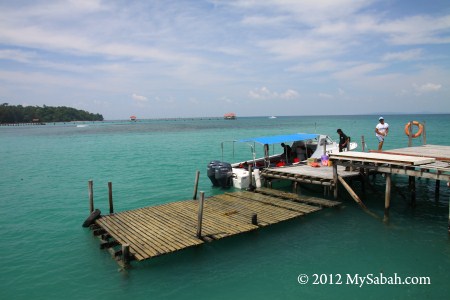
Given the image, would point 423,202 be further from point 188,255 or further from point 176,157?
point 176,157

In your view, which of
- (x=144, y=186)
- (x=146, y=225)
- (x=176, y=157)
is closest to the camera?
(x=146, y=225)

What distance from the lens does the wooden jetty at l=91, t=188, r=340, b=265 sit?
1095 cm

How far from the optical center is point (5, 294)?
966 cm

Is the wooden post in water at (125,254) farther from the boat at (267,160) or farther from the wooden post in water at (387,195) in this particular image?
the wooden post in water at (387,195)

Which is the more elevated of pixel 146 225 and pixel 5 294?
pixel 146 225

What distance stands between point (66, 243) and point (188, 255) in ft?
17.3

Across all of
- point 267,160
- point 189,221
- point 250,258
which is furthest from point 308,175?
point 250,258

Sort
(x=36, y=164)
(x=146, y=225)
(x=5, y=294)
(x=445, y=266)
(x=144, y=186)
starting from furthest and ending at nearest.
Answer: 1. (x=36, y=164)
2. (x=144, y=186)
3. (x=146, y=225)
4. (x=445, y=266)
5. (x=5, y=294)

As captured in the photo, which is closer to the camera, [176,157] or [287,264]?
[287,264]

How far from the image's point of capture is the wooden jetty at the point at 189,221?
10953 millimetres

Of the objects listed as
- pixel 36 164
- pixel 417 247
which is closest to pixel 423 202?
pixel 417 247

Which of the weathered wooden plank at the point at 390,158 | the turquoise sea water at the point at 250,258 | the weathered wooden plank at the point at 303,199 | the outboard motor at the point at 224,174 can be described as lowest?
the turquoise sea water at the point at 250,258

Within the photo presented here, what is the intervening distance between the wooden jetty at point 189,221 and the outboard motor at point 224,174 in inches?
102

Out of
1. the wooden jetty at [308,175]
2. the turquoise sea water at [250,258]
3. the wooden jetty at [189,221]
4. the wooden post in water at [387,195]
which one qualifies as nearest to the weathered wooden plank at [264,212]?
the wooden jetty at [189,221]
